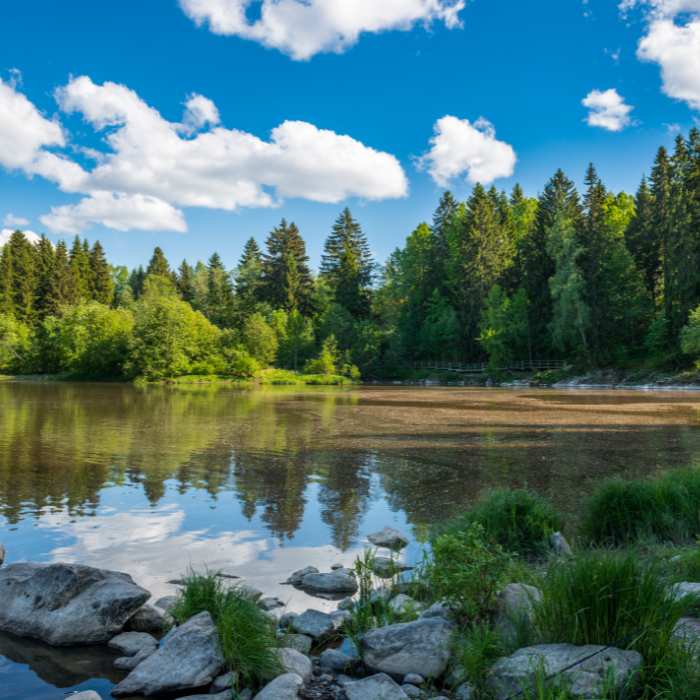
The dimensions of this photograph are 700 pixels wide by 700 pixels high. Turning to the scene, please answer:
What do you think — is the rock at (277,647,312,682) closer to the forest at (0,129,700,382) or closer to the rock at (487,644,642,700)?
the rock at (487,644,642,700)

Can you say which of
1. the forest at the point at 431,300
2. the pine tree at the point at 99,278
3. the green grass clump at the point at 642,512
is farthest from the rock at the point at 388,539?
the pine tree at the point at 99,278

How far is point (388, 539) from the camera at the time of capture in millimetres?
9281

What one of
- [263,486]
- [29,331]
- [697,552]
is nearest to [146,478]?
[263,486]

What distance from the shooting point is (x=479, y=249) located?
76.1m

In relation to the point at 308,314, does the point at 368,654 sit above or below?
below

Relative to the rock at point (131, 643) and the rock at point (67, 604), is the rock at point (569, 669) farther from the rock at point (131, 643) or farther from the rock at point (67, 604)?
the rock at point (67, 604)

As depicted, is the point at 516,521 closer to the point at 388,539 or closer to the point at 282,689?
the point at 388,539

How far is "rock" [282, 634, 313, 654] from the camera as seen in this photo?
5399mm

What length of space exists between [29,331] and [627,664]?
90910 mm

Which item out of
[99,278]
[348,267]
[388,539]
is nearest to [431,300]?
[348,267]

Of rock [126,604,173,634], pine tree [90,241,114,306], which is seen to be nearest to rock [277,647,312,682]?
rock [126,604,173,634]

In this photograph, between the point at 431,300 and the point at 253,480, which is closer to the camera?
the point at 253,480

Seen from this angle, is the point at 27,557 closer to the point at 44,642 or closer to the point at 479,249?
the point at 44,642

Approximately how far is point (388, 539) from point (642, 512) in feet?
11.9
